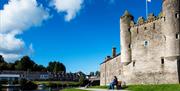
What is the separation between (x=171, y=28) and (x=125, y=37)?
31.2 ft

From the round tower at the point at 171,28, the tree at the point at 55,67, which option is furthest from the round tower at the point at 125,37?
the tree at the point at 55,67

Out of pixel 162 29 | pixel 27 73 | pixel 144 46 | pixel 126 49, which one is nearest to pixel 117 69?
pixel 126 49

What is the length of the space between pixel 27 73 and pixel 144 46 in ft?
345

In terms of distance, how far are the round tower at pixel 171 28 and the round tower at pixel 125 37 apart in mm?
7940

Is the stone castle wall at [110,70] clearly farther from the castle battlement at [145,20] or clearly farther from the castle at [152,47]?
the castle battlement at [145,20]

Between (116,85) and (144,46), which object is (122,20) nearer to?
(144,46)

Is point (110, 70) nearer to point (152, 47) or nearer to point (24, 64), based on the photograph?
point (152, 47)

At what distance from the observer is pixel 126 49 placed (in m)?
49.2

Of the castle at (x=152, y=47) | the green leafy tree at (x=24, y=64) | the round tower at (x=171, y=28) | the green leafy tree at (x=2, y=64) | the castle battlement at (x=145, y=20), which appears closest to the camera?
the round tower at (x=171, y=28)

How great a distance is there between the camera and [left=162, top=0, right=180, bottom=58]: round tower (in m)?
40.7

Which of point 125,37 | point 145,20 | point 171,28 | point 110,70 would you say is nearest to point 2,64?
point 110,70

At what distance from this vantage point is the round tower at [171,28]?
133ft

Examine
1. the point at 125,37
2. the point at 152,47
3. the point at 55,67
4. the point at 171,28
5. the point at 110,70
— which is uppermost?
the point at 171,28

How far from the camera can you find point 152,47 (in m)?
44.3
